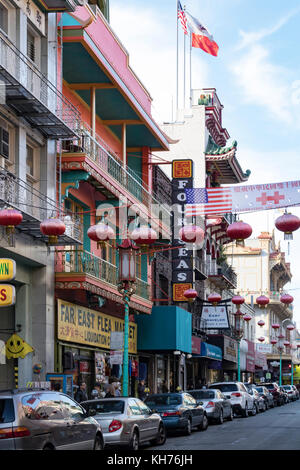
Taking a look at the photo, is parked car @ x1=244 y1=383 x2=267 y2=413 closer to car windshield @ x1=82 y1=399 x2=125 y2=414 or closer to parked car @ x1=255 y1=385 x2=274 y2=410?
parked car @ x1=255 y1=385 x2=274 y2=410

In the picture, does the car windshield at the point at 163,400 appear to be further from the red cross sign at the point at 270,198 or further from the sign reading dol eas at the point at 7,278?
the sign reading dol eas at the point at 7,278

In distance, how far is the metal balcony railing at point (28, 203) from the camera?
Answer: 2227 cm

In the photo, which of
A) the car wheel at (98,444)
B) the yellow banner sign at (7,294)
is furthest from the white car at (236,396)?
the car wheel at (98,444)

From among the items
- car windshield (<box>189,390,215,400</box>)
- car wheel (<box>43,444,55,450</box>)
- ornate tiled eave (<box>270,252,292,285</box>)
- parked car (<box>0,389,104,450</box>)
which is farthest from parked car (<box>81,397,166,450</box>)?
ornate tiled eave (<box>270,252,292,285</box>)

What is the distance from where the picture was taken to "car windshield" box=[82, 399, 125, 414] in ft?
64.2

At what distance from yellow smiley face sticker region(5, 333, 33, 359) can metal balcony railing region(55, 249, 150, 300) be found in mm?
3206

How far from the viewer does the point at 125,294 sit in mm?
26922

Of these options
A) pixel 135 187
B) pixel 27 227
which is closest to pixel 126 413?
pixel 27 227

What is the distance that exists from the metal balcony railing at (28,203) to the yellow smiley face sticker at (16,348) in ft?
9.91

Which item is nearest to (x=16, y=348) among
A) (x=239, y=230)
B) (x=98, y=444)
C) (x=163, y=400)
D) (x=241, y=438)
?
(x=163, y=400)

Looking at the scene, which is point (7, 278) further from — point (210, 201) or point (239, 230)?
point (210, 201)
